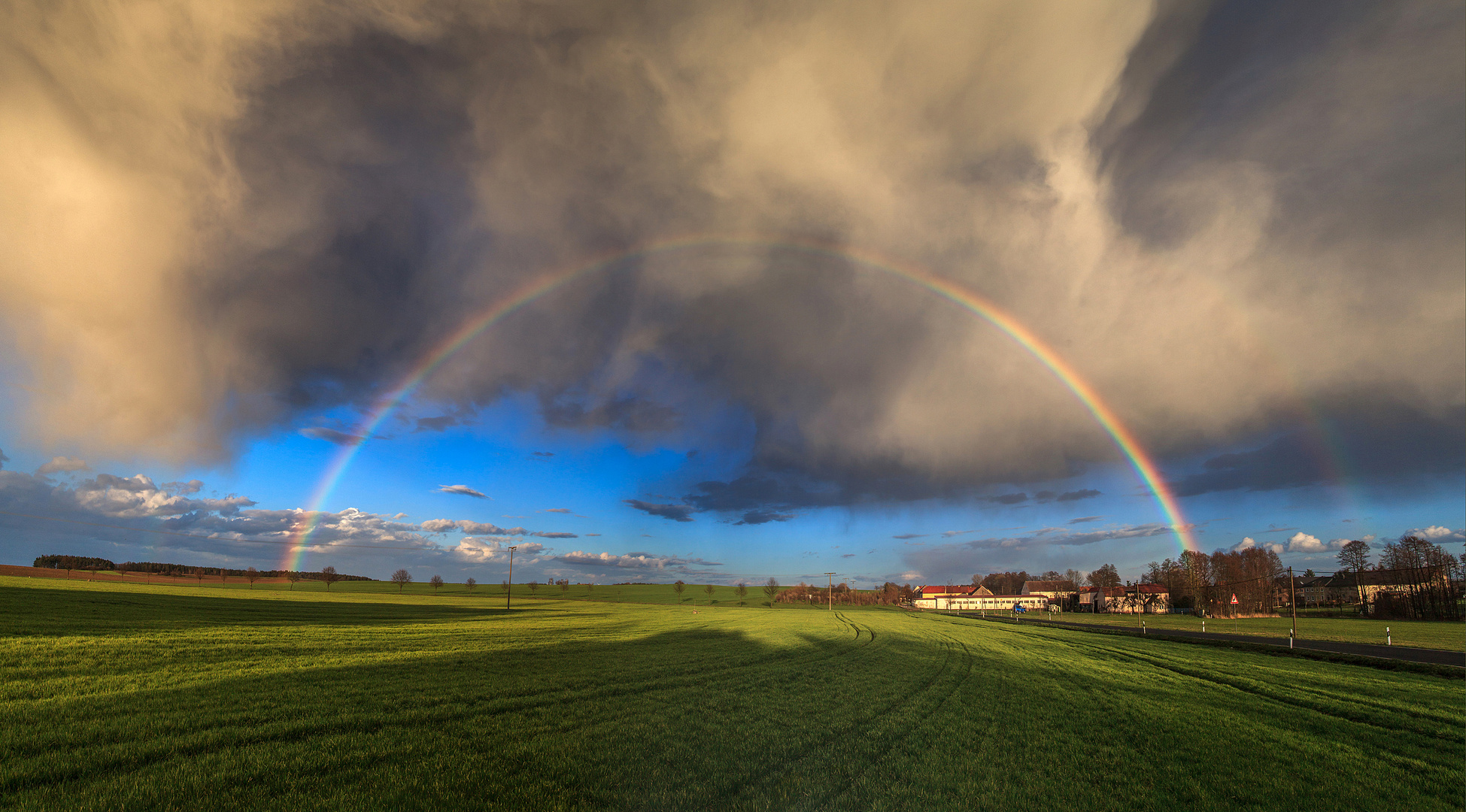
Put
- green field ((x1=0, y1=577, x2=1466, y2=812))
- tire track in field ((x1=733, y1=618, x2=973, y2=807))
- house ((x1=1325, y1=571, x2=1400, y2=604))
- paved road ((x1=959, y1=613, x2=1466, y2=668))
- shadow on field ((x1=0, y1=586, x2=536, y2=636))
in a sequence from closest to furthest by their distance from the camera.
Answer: green field ((x1=0, y1=577, x2=1466, y2=812)) < tire track in field ((x1=733, y1=618, x2=973, y2=807)) < shadow on field ((x1=0, y1=586, x2=536, y2=636)) < paved road ((x1=959, y1=613, x2=1466, y2=668)) < house ((x1=1325, y1=571, x2=1400, y2=604))

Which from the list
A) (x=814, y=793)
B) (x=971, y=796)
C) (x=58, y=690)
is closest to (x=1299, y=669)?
(x=971, y=796)

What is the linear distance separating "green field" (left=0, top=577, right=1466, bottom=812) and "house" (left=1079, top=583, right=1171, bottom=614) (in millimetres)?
152739

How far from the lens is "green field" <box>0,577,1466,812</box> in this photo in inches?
382

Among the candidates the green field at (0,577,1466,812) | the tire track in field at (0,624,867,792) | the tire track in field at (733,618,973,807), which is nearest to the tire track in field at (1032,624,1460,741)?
the green field at (0,577,1466,812)

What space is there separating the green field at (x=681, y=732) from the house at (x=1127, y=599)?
501ft

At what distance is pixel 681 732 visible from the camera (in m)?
14.2

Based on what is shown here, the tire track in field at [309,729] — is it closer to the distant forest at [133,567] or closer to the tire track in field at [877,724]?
the tire track in field at [877,724]

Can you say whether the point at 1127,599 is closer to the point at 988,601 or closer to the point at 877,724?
the point at 988,601

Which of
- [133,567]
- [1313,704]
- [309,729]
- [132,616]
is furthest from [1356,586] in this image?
[133,567]

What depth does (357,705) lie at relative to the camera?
1516 cm

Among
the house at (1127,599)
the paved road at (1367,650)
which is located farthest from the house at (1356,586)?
the paved road at (1367,650)

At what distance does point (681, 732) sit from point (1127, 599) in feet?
624

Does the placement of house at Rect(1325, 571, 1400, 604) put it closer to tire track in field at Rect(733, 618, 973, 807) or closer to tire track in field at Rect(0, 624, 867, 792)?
tire track in field at Rect(733, 618, 973, 807)

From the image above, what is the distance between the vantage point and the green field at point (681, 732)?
31.8 ft
